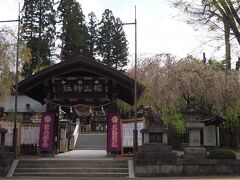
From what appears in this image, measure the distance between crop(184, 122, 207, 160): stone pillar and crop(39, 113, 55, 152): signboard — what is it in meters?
7.76

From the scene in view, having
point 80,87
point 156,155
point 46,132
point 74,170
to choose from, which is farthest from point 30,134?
point 156,155

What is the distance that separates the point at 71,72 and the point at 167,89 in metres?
11.5

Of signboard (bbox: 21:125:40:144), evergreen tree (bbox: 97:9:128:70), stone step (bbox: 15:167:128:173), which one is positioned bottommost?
stone step (bbox: 15:167:128:173)

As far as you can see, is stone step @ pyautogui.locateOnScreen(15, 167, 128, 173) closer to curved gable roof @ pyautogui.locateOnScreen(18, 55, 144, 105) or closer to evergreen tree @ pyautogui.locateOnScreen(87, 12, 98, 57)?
curved gable roof @ pyautogui.locateOnScreen(18, 55, 144, 105)

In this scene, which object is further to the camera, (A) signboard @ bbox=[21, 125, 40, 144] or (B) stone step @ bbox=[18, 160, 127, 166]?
(A) signboard @ bbox=[21, 125, 40, 144]

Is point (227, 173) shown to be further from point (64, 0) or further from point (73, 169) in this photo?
point (64, 0)

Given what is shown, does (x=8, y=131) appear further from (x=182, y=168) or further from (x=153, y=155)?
(x=182, y=168)

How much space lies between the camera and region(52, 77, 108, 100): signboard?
23031 millimetres

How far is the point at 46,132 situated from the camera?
22.9 meters

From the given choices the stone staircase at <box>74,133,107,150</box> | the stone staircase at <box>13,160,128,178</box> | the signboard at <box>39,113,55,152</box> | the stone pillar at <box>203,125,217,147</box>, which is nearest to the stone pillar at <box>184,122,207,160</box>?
the stone staircase at <box>13,160,128,178</box>

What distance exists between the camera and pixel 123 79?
21.6 m

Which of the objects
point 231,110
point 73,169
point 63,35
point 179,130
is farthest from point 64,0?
point 73,169

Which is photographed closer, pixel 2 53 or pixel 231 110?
pixel 2 53

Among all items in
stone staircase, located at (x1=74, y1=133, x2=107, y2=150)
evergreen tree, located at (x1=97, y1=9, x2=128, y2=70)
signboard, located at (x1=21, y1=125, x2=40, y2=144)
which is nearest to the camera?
signboard, located at (x1=21, y1=125, x2=40, y2=144)
